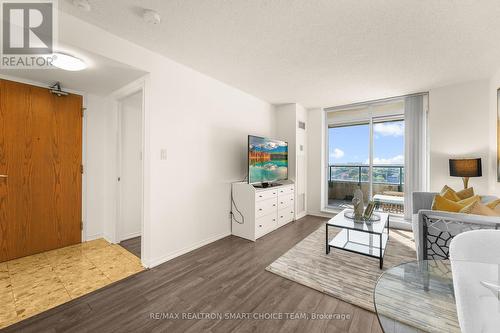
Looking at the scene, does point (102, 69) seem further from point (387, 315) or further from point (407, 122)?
→ point (407, 122)

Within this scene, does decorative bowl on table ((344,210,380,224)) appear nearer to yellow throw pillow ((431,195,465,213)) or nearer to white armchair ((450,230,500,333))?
yellow throw pillow ((431,195,465,213))

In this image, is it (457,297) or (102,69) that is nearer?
(457,297)

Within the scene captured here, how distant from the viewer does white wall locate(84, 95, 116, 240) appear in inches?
125

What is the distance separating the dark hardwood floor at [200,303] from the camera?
60.2 inches

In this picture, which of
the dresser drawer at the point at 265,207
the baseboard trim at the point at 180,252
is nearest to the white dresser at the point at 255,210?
the dresser drawer at the point at 265,207

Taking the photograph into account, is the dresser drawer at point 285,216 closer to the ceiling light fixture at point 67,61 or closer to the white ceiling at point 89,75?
the white ceiling at point 89,75

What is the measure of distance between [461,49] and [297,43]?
189cm

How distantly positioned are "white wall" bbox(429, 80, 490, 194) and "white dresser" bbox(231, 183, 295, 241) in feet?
8.91

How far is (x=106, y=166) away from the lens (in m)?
3.29

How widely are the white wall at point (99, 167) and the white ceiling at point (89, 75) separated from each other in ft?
1.30

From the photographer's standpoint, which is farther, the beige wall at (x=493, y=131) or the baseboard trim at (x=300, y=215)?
the baseboard trim at (x=300, y=215)

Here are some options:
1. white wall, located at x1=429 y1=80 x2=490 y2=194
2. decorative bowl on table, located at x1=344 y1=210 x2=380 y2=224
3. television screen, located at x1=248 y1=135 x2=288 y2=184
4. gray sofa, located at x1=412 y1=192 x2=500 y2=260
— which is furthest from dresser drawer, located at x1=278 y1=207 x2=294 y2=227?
white wall, located at x1=429 y1=80 x2=490 y2=194

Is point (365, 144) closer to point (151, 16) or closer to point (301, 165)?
point (301, 165)

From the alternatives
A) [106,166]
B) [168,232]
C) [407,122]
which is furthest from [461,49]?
[106,166]
